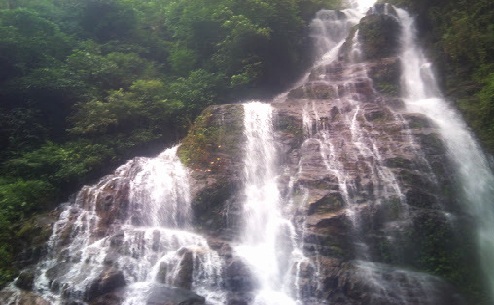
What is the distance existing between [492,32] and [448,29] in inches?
84.1

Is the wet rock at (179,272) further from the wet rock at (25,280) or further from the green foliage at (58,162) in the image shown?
the green foliage at (58,162)

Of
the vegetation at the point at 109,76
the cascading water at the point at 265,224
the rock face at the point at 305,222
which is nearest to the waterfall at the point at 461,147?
the rock face at the point at 305,222

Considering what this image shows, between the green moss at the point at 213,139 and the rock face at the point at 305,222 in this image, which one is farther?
the green moss at the point at 213,139

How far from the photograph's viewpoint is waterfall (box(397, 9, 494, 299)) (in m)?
9.58

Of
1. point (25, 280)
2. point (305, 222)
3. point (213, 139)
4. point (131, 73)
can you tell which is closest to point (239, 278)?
point (305, 222)

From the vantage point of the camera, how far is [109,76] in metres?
15.7

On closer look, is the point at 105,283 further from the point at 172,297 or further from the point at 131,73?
the point at 131,73

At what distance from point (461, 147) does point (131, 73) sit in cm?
1271

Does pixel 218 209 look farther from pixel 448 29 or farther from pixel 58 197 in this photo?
pixel 448 29

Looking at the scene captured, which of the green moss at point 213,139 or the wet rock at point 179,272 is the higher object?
the green moss at point 213,139

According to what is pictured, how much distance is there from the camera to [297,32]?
19.0 metres

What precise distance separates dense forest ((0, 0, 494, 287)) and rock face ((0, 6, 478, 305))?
1.44 meters

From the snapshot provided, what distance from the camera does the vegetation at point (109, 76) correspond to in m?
12.1

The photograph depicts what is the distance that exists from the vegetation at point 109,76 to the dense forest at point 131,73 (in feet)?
0.13
